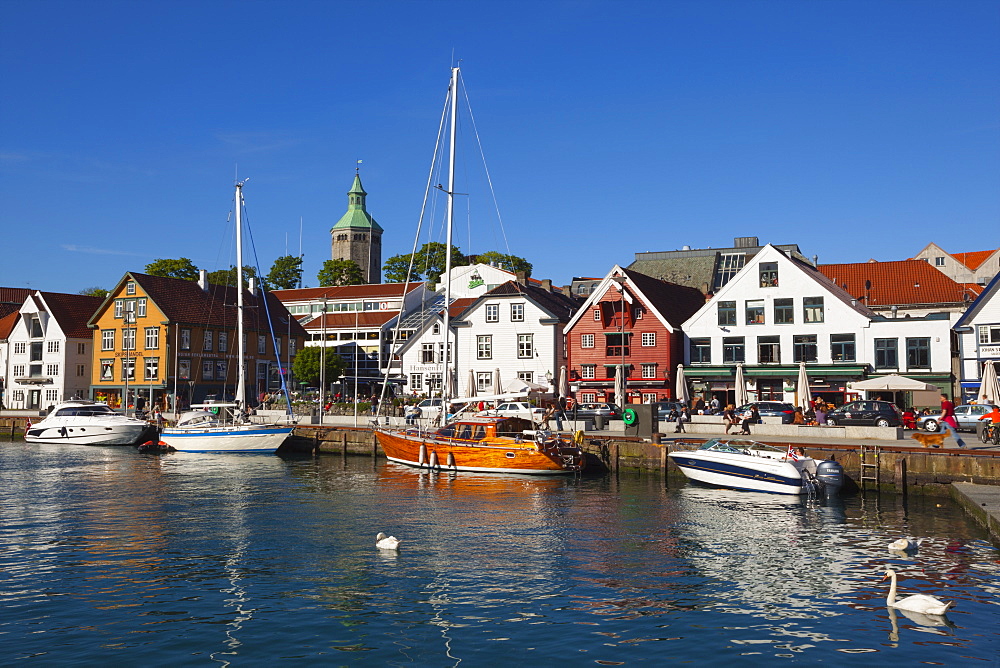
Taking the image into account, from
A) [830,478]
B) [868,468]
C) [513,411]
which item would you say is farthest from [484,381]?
[830,478]

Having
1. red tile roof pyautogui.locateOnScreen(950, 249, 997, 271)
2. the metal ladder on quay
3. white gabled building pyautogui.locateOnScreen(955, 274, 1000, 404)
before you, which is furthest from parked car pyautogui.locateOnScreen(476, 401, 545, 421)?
red tile roof pyautogui.locateOnScreen(950, 249, 997, 271)

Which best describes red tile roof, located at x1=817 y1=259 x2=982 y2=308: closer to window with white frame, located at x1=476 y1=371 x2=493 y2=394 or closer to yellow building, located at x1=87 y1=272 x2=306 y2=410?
window with white frame, located at x1=476 y1=371 x2=493 y2=394

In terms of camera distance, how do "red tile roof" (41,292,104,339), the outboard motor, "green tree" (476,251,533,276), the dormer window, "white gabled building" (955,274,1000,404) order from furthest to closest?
"green tree" (476,251,533,276)
"red tile roof" (41,292,104,339)
the dormer window
"white gabled building" (955,274,1000,404)
the outboard motor

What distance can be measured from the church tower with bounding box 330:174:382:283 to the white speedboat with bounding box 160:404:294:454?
138 meters

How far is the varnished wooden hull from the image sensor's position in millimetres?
38031

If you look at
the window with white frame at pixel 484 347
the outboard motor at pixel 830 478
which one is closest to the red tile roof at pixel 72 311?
the window with white frame at pixel 484 347

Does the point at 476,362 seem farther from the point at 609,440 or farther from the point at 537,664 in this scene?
the point at 537,664

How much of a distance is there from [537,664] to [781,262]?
181 feet

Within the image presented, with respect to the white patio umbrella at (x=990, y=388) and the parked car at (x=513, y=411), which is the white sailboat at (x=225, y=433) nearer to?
the parked car at (x=513, y=411)

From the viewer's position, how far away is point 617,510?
1155 inches

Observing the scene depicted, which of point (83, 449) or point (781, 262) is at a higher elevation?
point (781, 262)

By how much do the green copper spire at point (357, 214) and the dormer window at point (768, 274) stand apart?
13924 cm

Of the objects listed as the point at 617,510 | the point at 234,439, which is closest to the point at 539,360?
the point at 234,439

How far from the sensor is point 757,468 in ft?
107
